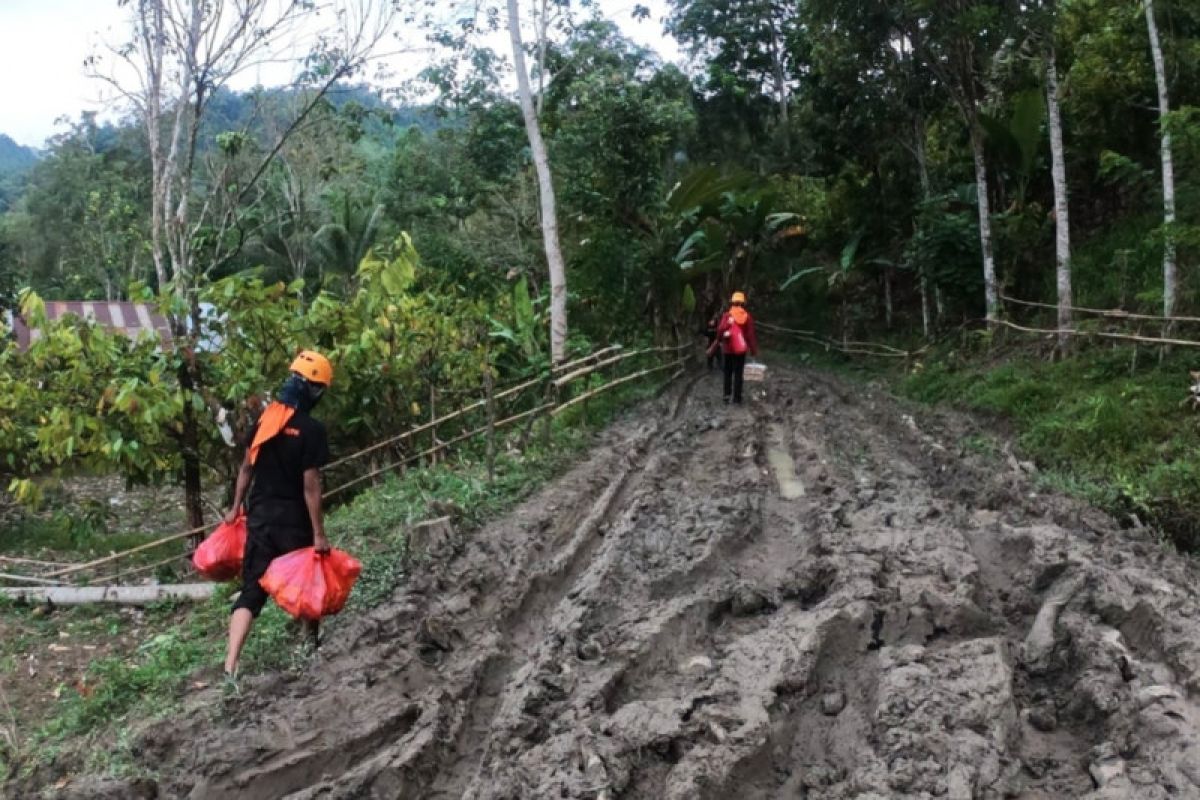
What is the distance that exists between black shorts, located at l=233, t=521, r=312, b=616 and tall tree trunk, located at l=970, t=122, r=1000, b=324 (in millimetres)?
11267

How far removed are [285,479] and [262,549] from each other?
344 millimetres

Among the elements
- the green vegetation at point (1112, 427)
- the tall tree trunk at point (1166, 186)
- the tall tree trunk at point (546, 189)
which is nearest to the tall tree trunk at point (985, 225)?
the green vegetation at point (1112, 427)

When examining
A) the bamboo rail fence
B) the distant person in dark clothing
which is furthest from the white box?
the bamboo rail fence

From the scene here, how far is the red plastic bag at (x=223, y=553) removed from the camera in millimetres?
4555

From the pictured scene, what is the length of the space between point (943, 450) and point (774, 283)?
1667 cm

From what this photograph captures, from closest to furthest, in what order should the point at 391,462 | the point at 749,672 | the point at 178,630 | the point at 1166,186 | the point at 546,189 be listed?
the point at 749,672
the point at 178,630
the point at 391,462
the point at 1166,186
the point at 546,189

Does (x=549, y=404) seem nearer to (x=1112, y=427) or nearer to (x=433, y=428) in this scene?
(x=433, y=428)

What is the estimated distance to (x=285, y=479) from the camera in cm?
438

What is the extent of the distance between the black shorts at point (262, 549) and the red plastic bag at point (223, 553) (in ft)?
0.63

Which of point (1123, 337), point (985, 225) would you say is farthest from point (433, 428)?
point (985, 225)

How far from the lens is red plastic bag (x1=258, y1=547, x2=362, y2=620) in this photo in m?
4.16

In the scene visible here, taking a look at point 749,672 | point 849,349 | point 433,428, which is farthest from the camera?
point 849,349

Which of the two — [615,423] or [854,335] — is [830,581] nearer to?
[615,423]

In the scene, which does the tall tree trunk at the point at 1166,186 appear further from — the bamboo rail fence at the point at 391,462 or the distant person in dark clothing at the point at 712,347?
the bamboo rail fence at the point at 391,462
